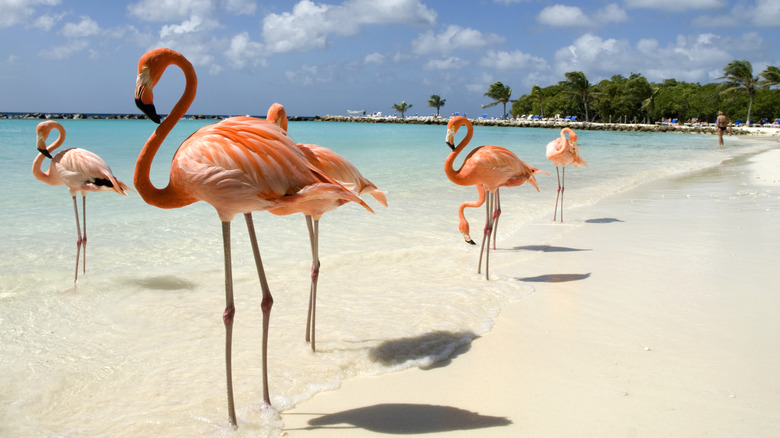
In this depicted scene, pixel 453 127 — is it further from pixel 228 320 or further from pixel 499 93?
pixel 499 93

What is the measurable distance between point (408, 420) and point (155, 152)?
72.4 inches

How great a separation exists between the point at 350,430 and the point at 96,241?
6356 mm

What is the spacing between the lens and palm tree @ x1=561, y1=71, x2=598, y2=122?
77.7 meters

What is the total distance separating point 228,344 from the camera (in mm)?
2812

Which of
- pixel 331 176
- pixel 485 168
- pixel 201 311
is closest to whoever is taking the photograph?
pixel 331 176

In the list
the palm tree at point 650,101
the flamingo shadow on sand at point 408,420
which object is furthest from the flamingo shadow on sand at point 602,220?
the palm tree at point 650,101

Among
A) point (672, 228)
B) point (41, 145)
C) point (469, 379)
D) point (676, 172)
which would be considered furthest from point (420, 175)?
point (469, 379)

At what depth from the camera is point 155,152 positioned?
280 centimetres

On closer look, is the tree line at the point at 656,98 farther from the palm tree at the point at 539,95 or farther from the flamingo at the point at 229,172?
the flamingo at the point at 229,172

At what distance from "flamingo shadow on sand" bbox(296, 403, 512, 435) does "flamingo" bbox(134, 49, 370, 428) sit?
544mm

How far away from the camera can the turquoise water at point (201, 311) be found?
3.22 metres

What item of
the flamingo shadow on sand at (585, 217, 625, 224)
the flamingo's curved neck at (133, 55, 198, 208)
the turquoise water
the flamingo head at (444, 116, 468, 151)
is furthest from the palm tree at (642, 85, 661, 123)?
the flamingo's curved neck at (133, 55, 198, 208)

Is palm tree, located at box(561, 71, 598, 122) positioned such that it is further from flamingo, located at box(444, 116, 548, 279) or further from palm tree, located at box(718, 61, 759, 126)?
flamingo, located at box(444, 116, 548, 279)

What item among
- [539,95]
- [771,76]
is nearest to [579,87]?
[539,95]
